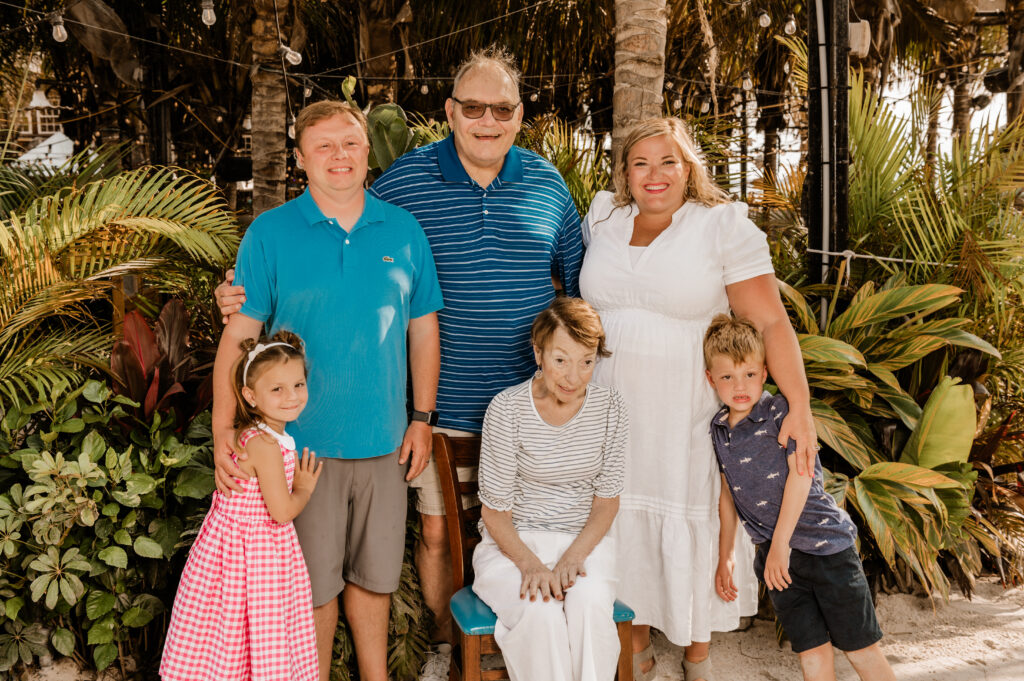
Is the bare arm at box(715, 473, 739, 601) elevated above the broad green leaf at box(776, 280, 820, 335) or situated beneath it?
situated beneath

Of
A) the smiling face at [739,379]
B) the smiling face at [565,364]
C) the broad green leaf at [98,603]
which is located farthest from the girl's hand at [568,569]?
the broad green leaf at [98,603]

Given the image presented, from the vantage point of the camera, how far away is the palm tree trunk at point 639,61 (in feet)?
14.5

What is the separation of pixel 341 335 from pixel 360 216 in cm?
41

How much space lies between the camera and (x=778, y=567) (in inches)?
107

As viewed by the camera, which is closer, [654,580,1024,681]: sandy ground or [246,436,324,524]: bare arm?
[246,436,324,524]: bare arm

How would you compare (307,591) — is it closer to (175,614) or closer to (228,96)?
(175,614)

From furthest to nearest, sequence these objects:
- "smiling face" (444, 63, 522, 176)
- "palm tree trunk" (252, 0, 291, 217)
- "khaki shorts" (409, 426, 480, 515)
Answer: "palm tree trunk" (252, 0, 291, 217)
"khaki shorts" (409, 426, 480, 515)
"smiling face" (444, 63, 522, 176)

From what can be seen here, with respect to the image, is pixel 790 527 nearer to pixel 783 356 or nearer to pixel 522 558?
pixel 783 356

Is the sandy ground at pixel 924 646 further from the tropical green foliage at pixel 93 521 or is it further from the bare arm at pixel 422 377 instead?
the tropical green foliage at pixel 93 521

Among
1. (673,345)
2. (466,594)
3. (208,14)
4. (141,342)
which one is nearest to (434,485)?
(466,594)

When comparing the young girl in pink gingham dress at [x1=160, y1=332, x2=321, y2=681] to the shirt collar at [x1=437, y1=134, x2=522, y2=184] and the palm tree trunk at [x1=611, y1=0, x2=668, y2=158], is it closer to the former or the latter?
the shirt collar at [x1=437, y1=134, x2=522, y2=184]

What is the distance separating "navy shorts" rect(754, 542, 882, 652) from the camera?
2713 mm

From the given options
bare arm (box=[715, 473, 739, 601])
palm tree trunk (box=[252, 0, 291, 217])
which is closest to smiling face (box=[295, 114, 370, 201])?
bare arm (box=[715, 473, 739, 601])

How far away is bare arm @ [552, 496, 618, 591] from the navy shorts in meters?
0.57
